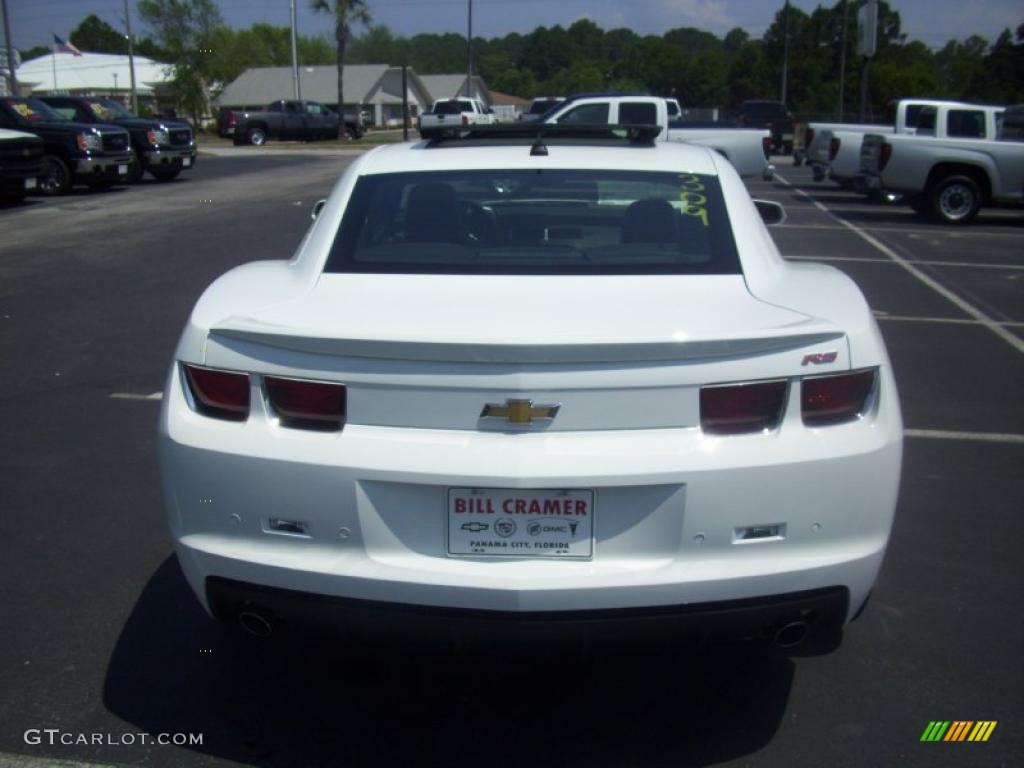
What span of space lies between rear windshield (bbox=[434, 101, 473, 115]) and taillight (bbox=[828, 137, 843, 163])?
77.6ft

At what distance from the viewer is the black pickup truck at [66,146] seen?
20438mm

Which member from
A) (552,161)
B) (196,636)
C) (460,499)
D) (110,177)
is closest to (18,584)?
(196,636)

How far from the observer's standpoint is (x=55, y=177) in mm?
20859

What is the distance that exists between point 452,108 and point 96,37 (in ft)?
406

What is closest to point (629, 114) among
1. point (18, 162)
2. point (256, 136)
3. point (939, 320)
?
point (18, 162)

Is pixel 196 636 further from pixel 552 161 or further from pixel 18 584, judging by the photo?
pixel 552 161

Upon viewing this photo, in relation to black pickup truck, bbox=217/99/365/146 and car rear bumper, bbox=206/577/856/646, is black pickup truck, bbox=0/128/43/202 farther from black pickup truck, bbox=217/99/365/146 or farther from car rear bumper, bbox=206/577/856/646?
black pickup truck, bbox=217/99/365/146

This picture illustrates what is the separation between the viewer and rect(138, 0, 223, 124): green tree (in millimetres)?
72812

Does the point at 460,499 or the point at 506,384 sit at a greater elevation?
the point at 506,384

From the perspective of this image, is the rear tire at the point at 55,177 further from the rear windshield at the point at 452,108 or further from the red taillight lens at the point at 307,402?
the rear windshield at the point at 452,108

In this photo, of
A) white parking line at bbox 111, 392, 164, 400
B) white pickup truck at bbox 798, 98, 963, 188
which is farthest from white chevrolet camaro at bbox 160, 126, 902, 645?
white pickup truck at bbox 798, 98, 963, 188

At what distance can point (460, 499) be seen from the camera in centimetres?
286

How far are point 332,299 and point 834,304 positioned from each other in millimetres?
1483

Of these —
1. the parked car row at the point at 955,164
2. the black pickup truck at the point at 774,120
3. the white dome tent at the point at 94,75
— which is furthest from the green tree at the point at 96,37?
the parked car row at the point at 955,164
